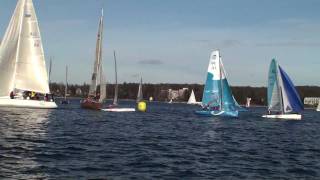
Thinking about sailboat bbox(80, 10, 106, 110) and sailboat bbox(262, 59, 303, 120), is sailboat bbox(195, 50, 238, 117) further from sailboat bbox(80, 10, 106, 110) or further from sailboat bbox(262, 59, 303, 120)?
sailboat bbox(80, 10, 106, 110)

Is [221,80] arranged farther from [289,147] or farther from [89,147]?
[89,147]

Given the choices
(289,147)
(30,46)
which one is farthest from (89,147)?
(30,46)

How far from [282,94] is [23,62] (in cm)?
3792

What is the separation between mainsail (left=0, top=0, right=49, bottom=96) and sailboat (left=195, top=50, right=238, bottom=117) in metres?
24.3

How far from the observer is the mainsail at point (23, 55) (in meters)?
66.3

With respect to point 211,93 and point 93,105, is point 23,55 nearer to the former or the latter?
point 93,105

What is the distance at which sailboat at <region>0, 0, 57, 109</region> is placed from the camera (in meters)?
66.1

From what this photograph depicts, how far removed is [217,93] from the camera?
7712 cm

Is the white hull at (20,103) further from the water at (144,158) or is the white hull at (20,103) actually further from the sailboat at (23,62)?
the water at (144,158)

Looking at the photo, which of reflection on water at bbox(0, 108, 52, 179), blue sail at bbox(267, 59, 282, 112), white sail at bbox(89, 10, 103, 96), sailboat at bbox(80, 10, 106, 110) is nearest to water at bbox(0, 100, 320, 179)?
reflection on water at bbox(0, 108, 52, 179)

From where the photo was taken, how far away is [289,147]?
109ft

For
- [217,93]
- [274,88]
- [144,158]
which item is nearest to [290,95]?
[274,88]

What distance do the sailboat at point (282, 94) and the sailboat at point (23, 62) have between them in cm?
3346

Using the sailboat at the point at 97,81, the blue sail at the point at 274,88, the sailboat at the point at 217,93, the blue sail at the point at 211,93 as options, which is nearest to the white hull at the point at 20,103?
the sailboat at the point at 97,81
